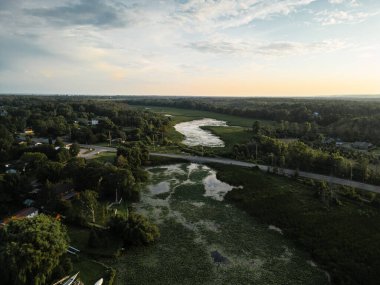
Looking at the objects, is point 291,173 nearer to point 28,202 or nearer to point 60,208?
point 60,208

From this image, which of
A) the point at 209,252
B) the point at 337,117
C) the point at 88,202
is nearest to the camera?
the point at 209,252

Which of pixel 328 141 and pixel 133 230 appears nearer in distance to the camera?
pixel 133 230

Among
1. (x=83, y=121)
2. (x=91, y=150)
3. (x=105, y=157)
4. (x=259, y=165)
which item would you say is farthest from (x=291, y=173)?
(x=83, y=121)

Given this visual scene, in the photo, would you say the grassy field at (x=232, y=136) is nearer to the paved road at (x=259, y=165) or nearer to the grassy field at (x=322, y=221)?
the paved road at (x=259, y=165)

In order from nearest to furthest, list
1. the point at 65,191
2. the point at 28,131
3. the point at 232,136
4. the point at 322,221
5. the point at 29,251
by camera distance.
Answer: the point at 29,251 → the point at 322,221 → the point at 65,191 → the point at 232,136 → the point at 28,131

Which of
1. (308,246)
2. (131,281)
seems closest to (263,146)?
(308,246)

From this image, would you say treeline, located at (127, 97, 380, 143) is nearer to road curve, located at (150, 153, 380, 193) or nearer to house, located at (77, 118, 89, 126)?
road curve, located at (150, 153, 380, 193)

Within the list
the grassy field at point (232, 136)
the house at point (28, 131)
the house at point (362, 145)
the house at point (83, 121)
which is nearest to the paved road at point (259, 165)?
the grassy field at point (232, 136)

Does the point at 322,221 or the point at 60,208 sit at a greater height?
the point at 60,208
